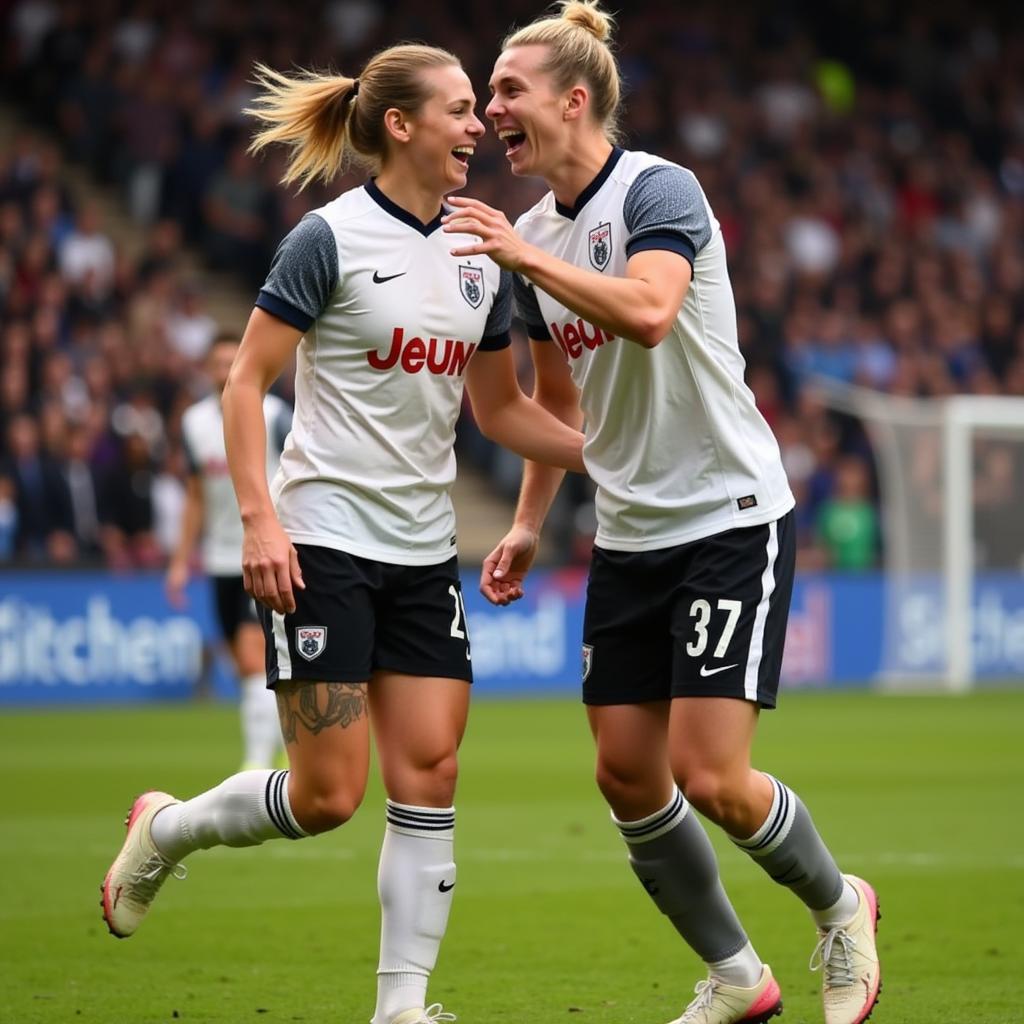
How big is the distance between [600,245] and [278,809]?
66.7 inches

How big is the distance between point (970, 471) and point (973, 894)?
12.6 meters

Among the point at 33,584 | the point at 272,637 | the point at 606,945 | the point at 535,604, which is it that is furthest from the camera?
the point at 535,604

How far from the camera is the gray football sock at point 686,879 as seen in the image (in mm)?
5598

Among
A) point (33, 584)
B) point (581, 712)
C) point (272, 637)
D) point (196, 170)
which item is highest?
point (196, 170)

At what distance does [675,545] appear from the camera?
17.9ft

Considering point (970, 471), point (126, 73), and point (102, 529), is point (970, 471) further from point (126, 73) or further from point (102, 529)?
point (126, 73)

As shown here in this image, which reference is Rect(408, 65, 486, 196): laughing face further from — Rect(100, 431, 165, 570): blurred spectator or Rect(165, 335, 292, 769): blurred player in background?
Rect(100, 431, 165, 570): blurred spectator

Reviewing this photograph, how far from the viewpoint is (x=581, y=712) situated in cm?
1739

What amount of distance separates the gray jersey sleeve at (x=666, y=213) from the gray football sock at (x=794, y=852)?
4.64 ft

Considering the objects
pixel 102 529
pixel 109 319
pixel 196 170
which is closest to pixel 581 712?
pixel 102 529

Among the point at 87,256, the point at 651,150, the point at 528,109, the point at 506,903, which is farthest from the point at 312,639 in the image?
the point at 651,150

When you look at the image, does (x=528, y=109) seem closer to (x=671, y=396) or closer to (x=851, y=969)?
(x=671, y=396)

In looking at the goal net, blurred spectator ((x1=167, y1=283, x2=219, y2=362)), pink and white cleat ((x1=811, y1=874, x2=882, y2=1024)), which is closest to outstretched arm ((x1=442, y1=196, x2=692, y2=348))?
pink and white cleat ((x1=811, y1=874, x2=882, y2=1024))

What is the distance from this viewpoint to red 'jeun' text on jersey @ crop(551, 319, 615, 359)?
5.46 metres
